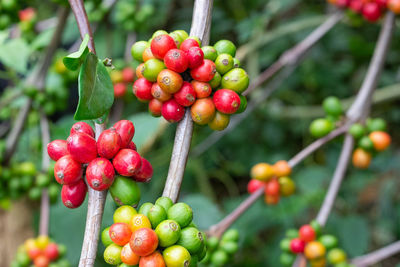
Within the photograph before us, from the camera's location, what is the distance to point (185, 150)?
35.4 inches

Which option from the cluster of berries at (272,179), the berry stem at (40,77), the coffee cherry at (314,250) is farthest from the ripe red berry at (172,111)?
the berry stem at (40,77)

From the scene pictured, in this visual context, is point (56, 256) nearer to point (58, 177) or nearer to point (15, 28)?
point (58, 177)

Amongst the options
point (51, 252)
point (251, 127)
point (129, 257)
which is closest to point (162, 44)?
point (129, 257)

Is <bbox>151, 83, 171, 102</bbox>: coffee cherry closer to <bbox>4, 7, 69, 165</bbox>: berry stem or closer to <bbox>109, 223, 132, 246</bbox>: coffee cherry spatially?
<bbox>109, 223, 132, 246</bbox>: coffee cherry

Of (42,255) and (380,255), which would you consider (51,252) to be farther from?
(380,255)

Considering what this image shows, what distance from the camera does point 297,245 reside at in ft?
5.21

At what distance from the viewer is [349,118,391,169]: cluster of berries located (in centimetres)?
176

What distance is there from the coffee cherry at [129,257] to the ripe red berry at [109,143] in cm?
21

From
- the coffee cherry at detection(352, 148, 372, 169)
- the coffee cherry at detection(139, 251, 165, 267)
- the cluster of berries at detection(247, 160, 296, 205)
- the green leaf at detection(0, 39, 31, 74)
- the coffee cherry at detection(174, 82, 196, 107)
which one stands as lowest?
the coffee cherry at detection(139, 251, 165, 267)

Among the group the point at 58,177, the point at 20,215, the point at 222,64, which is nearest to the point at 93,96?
the point at 58,177

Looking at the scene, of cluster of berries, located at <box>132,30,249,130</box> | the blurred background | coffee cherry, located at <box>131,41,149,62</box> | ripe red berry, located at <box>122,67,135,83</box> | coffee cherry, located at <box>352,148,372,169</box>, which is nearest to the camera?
cluster of berries, located at <box>132,30,249,130</box>

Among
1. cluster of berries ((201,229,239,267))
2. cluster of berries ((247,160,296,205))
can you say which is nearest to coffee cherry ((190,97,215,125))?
cluster of berries ((201,229,239,267))

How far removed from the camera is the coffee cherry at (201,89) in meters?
0.96

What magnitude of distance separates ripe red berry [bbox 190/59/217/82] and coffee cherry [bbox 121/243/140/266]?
1.43ft
